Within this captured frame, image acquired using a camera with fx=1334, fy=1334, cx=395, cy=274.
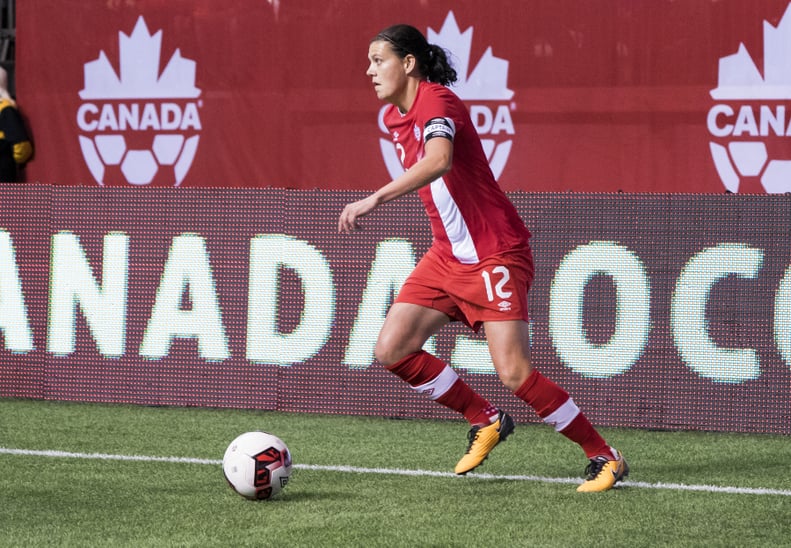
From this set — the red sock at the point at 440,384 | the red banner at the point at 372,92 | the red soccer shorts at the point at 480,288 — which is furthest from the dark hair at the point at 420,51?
the red banner at the point at 372,92

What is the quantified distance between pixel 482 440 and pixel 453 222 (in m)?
1.01

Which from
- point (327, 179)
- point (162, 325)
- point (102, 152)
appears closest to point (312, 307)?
point (162, 325)

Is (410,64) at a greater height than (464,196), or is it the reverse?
(410,64)

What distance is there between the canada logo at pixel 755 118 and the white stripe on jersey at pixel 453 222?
4.92 metres

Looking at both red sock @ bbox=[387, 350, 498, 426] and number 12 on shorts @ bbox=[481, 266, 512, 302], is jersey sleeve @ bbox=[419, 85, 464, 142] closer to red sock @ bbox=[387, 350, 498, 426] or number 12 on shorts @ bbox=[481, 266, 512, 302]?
number 12 on shorts @ bbox=[481, 266, 512, 302]

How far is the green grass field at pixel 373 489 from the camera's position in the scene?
15.4ft

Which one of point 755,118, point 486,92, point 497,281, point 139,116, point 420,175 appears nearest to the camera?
point 420,175

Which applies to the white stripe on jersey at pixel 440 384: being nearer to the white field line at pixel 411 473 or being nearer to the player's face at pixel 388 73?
the white field line at pixel 411 473

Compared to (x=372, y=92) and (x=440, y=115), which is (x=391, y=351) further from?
(x=372, y=92)

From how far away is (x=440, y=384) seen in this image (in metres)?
5.81

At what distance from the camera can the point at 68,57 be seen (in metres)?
11.7

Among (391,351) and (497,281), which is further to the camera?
(391,351)

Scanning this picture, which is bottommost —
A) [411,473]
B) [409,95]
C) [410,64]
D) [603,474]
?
[411,473]

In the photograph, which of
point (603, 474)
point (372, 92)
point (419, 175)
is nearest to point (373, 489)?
point (603, 474)
